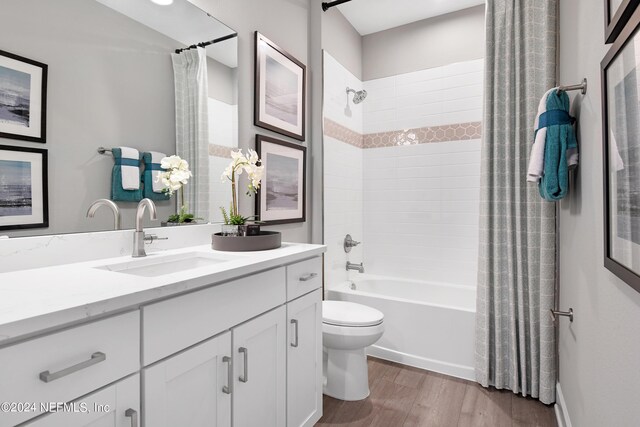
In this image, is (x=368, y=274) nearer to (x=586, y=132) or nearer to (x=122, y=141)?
(x=586, y=132)

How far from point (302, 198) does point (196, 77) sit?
3.57ft

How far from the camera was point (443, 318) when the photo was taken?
227 centimetres

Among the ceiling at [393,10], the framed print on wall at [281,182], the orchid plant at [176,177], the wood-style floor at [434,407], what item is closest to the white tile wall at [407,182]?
the framed print on wall at [281,182]

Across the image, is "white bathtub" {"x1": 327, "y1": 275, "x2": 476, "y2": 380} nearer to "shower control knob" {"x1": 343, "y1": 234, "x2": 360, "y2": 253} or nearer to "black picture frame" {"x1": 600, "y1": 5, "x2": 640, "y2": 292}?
"shower control knob" {"x1": 343, "y1": 234, "x2": 360, "y2": 253}

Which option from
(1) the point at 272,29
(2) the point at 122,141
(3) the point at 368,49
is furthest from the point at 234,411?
(3) the point at 368,49

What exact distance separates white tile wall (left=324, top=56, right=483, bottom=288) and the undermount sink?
1279 millimetres

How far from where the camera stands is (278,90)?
2.20 meters

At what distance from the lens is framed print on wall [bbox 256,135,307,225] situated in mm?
2096

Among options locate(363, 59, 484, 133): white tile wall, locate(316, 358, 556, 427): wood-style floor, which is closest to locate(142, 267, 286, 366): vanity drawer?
locate(316, 358, 556, 427): wood-style floor

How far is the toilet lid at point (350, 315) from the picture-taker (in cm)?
194

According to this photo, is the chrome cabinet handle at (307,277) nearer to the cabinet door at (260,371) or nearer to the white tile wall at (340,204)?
the cabinet door at (260,371)

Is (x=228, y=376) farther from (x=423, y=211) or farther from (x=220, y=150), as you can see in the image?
(x=423, y=211)

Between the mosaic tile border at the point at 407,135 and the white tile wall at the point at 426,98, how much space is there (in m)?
0.05

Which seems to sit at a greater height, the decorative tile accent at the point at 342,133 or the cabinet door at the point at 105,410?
the decorative tile accent at the point at 342,133
